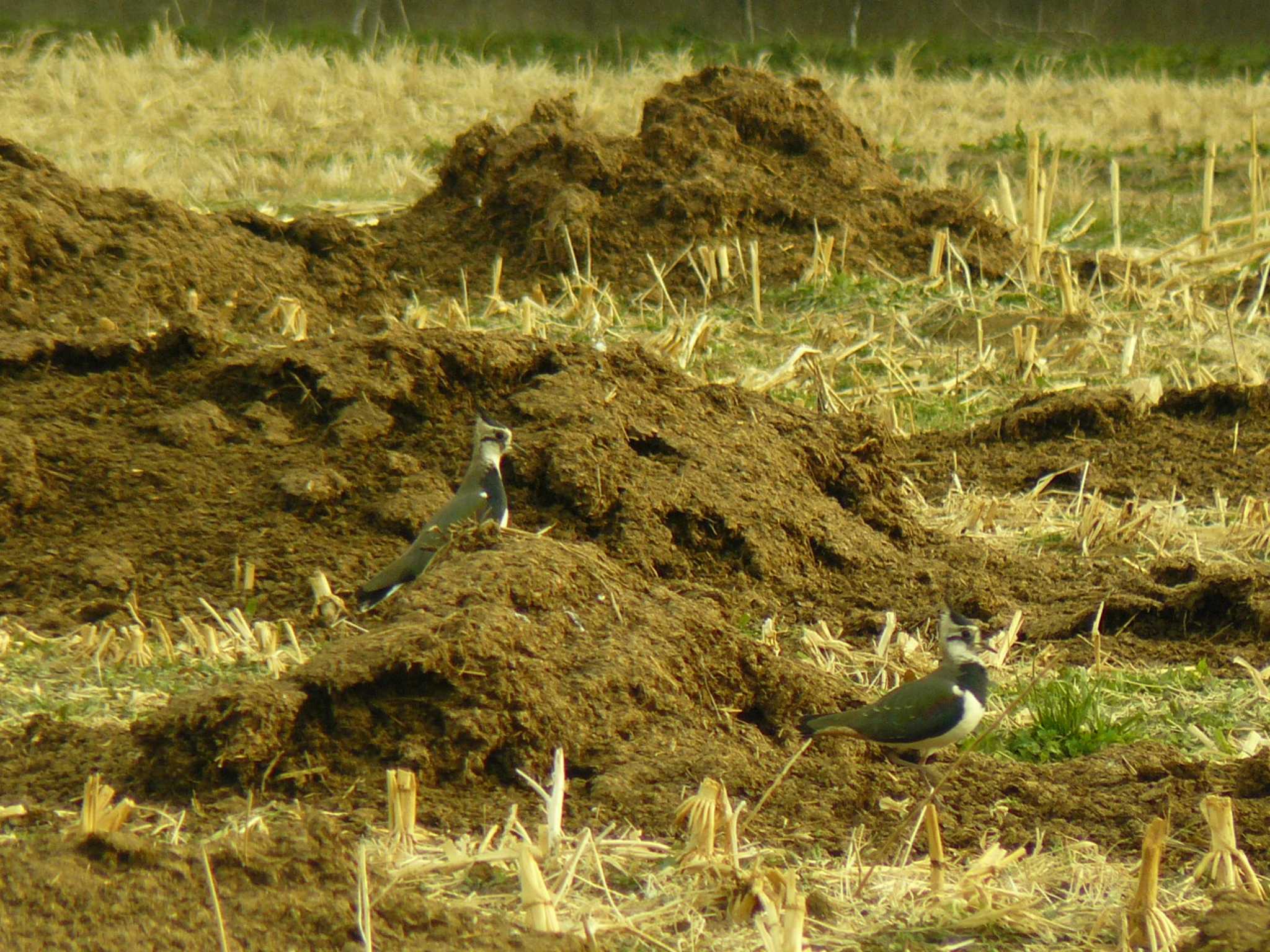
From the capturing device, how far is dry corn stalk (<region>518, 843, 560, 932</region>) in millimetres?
3260

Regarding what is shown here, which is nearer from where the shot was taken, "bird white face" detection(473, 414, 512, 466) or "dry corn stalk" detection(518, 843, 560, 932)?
"dry corn stalk" detection(518, 843, 560, 932)

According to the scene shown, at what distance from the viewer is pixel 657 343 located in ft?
29.7

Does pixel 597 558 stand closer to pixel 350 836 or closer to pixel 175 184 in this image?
pixel 350 836

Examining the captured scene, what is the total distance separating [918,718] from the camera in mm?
4406

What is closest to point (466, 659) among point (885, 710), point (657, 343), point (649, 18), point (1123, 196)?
point (885, 710)

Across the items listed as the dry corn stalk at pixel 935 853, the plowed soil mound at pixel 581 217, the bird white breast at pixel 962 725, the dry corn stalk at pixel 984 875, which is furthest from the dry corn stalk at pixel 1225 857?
the plowed soil mound at pixel 581 217

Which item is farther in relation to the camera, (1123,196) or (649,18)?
(649,18)

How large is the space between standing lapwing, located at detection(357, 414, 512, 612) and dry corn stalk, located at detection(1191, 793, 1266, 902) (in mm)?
2589

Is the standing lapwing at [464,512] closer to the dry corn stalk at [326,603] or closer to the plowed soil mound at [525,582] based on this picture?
the dry corn stalk at [326,603]

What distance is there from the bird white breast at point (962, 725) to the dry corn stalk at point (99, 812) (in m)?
2.13

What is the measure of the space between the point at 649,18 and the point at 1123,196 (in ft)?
40.1

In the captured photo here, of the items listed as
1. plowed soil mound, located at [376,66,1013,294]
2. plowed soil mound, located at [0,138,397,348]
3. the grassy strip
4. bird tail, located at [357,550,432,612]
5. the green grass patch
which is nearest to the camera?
the green grass patch

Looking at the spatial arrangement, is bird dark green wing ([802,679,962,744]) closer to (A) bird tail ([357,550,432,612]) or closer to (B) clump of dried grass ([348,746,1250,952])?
(B) clump of dried grass ([348,746,1250,952])

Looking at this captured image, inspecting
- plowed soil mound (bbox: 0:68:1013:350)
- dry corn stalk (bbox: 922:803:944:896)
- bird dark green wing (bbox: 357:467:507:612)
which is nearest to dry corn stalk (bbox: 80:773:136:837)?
dry corn stalk (bbox: 922:803:944:896)
